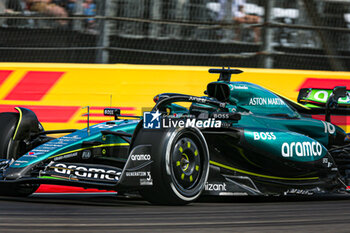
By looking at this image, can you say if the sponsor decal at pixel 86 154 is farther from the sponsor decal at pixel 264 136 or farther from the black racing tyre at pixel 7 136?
the sponsor decal at pixel 264 136

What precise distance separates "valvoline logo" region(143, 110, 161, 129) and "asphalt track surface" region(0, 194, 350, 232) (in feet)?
2.01

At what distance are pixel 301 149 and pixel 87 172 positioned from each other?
2068 millimetres

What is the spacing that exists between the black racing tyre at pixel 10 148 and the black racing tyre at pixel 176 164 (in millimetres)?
1452

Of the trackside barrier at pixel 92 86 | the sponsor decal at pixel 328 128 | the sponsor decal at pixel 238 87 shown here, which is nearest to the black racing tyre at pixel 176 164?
the sponsor decal at pixel 238 87

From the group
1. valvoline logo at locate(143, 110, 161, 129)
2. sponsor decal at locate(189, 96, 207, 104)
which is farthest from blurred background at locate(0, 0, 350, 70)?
valvoline logo at locate(143, 110, 161, 129)

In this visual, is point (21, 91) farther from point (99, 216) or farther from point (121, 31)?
point (99, 216)

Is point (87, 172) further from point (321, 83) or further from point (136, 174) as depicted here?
point (321, 83)

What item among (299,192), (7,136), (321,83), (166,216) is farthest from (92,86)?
(166,216)

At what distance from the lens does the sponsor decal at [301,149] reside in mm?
6203

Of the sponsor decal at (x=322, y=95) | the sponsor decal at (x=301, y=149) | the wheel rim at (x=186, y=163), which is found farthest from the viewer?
the sponsor decal at (x=322, y=95)

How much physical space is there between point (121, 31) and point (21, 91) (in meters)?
1.61

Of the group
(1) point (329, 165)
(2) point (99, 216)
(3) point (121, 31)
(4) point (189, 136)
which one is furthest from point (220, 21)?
(2) point (99, 216)

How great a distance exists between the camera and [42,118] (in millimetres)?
9305

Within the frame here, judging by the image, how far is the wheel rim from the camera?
17.4ft
